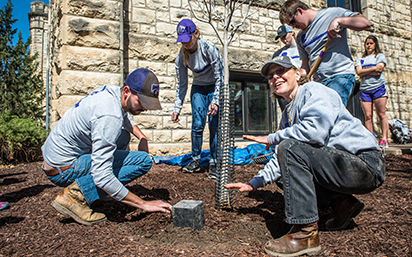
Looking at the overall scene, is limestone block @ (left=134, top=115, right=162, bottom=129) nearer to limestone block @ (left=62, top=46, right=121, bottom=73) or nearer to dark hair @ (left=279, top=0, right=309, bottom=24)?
limestone block @ (left=62, top=46, right=121, bottom=73)

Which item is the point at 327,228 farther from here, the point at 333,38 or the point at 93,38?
the point at 93,38

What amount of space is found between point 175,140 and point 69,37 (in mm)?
2531

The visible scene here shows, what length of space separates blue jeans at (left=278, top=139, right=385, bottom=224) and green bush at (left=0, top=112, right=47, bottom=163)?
467cm

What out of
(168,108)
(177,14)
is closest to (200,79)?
(168,108)

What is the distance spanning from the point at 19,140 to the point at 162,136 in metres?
2.45

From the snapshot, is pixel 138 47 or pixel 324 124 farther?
pixel 138 47

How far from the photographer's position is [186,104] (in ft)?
17.7

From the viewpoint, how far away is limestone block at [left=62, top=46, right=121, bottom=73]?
13.3ft

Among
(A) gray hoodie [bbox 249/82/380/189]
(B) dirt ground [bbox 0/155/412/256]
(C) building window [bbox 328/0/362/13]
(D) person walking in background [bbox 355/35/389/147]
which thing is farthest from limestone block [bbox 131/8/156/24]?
(C) building window [bbox 328/0/362/13]

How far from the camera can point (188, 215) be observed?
1.81 metres

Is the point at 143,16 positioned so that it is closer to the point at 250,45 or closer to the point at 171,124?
the point at 171,124

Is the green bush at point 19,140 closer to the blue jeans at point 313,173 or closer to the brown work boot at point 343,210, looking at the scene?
the blue jeans at point 313,173

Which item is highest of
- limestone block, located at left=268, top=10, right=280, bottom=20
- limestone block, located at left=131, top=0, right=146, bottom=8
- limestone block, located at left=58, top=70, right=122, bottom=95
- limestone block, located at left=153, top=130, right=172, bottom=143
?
limestone block, located at left=268, top=10, right=280, bottom=20

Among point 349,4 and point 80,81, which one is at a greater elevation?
point 349,4
